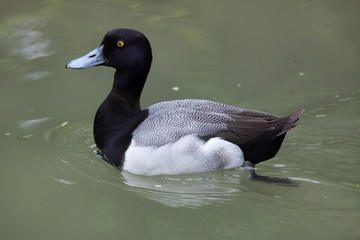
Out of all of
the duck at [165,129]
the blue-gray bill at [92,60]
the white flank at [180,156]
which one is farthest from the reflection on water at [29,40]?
the white flank at [180,156]

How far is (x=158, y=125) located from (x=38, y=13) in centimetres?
505

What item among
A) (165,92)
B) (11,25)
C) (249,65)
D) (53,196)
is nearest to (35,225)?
(53,196)

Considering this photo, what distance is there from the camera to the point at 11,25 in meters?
9.65

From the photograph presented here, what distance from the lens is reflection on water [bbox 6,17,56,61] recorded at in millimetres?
8883

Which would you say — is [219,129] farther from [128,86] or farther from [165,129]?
[128,86]

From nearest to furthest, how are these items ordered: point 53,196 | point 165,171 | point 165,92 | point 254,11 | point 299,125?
1. point 53,196
2. point 165,171
3. point 299,125
4. point 165,92
5. point 254,11

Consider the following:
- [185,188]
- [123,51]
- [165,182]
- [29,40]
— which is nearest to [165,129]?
[165,182]

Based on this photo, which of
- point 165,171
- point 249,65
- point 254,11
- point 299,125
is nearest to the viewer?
point 165,171

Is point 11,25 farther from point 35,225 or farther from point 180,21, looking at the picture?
point 35,225

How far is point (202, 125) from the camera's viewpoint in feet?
19.9

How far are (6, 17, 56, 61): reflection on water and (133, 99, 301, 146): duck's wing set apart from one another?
11.1ft

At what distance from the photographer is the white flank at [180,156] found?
19.6 ft

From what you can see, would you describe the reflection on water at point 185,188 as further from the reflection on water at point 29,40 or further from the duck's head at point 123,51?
the reflection on water at point 29,40

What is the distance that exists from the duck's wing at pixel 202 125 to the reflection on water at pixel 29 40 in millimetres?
3381
